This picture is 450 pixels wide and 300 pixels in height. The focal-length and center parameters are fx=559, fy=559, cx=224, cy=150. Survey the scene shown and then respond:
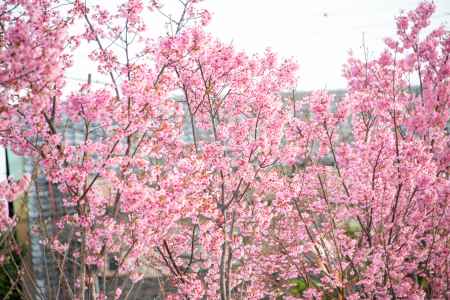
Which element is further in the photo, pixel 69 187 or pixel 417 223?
pixel 417 223

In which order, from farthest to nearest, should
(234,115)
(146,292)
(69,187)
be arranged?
(146,292)
(234,115)
(69,187)

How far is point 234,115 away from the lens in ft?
12.1

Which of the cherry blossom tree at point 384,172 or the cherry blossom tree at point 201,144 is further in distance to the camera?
the cherry blossom tree at point 384,172

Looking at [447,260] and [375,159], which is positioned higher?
[375,159]

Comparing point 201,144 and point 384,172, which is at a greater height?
point 201,144

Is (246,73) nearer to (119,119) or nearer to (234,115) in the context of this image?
(234,115)

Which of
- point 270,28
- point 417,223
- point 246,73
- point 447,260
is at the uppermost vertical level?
point 270,28

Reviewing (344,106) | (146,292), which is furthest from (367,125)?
(146,292)

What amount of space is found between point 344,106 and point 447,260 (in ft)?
4.31

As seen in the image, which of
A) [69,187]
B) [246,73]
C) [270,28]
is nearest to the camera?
[69,187]

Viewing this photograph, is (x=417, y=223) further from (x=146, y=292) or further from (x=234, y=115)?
(x=146, y=292)

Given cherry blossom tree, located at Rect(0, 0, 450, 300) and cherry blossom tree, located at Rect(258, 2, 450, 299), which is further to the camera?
cherry blossom tree, located at Rect(258, 2, 450, 299)

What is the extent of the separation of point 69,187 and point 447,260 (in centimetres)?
262

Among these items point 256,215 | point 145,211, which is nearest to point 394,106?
point 256,215
